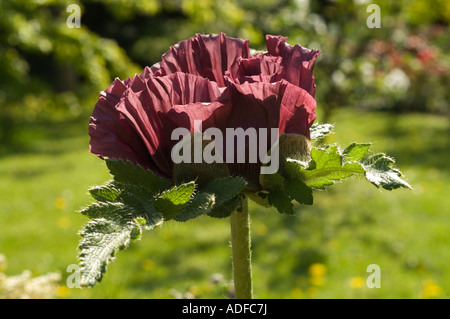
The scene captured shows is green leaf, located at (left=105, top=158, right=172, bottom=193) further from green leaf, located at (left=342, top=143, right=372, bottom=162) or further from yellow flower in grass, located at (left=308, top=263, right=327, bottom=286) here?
yellow flower in grass, located at (left=308, top=263, right=327, bottom=286)

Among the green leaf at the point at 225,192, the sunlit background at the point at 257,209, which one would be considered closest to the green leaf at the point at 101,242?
the green leaf at the point at 225,192

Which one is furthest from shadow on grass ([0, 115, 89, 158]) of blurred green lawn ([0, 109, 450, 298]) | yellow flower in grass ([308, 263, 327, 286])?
yellow flower in grass ([308, 263, 327, 286])

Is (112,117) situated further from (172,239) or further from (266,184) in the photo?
(172,239)

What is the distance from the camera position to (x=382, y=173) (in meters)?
0.73

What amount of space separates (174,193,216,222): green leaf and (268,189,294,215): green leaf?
10cm

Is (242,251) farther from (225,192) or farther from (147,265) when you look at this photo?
(147,265)

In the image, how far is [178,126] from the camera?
76 centimetres

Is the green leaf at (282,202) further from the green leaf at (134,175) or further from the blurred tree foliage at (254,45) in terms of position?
the blurred tree foliage at (254,45)

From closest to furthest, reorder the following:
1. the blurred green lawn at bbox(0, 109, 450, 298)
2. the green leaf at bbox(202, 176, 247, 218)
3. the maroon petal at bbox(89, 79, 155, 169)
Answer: the green leaf at bbox(202, 176, 247, 218), the maroon petal at bbox(89, 79, 155, 169), the blurred green lawn at bbox(0, 109, 450, 298)

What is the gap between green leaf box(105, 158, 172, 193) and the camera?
2.43ft

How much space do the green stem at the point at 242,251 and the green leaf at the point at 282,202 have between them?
0.23 ft

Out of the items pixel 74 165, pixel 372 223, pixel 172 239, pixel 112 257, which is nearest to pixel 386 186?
pixel 112 257

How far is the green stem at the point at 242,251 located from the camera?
825mm

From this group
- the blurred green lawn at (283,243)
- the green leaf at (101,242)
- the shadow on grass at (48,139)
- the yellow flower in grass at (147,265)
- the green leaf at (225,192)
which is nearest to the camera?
the green leaf at (101,242)
